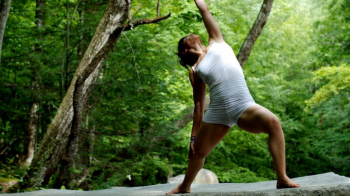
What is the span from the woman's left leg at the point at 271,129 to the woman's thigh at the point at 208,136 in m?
0.22

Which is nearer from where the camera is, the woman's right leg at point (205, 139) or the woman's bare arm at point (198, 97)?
the woman's right leg at point (205, 139)

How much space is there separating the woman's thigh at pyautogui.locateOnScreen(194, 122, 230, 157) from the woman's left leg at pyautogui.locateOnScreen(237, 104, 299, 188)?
0.72 ft

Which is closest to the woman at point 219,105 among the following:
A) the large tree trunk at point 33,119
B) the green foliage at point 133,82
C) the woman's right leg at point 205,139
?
the woman's right leg at point 205,139

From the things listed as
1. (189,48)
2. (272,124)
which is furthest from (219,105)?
(189,48)

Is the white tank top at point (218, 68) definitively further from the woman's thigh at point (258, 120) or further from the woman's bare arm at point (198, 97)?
the woman's thigh at point (258, 120)

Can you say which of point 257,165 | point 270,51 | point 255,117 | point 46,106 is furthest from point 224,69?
point 257,165

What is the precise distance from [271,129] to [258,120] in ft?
0.38

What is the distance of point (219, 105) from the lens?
9.68 feet

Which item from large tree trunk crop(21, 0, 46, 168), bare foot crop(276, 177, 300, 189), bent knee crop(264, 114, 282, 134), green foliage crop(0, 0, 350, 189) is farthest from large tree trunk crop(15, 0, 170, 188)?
bare foot crop(276, 177, 300, 189)

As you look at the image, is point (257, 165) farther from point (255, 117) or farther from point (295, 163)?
point (255, 117)

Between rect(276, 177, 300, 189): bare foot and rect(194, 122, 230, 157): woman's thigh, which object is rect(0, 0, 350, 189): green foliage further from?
rect(276, 177, 300, 189): bare foot

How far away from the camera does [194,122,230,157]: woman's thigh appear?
3.01m

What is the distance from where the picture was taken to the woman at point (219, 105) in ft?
9.14

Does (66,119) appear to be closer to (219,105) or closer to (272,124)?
(219,105)
